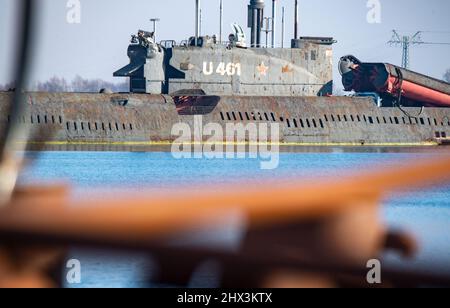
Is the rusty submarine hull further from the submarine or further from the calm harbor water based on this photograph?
the calm harbor water

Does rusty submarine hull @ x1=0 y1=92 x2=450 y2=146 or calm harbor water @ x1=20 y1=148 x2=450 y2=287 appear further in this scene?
rusty submarine hull @ x1=0 y1=92 x2=450 y2=146

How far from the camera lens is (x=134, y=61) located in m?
70.8

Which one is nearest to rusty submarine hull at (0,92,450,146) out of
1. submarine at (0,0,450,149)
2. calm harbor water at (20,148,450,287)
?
submarine at (0,0,450,149)

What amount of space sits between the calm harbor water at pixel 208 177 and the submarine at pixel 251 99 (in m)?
1.55

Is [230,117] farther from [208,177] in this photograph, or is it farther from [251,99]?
[208,177]

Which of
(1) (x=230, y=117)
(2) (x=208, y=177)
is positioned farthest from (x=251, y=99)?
(2) (x=208, y=177)

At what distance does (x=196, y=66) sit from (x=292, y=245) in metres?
65.2

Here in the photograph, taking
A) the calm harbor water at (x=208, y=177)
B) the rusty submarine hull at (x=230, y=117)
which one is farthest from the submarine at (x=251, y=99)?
the calm harbor water at (x=208, y=177)

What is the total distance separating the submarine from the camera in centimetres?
6856

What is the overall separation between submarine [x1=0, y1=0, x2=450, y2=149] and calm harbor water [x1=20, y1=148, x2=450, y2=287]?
60.9 inches

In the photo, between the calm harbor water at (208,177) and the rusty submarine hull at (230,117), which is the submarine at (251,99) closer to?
the rusty submarine hull at (230,117)

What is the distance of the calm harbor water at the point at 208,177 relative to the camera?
11.3 meters

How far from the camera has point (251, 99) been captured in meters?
73.3

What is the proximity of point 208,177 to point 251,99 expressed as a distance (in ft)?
95.6
